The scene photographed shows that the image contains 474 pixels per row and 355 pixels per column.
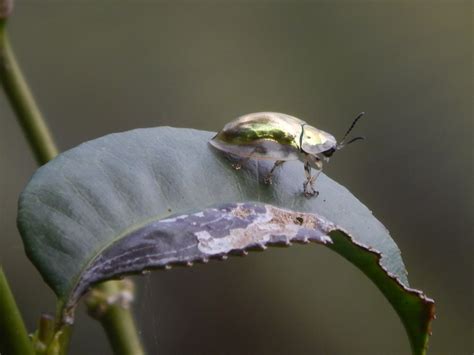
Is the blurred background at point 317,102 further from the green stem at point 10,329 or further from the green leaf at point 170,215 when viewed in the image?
the green stem at point 10,329

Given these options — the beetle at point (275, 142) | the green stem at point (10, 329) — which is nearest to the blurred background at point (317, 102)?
the beetle at point (275, 142)

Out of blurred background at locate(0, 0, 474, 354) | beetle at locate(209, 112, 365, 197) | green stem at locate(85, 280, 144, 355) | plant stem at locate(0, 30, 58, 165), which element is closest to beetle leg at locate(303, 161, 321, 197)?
beetle at locate(209, 112, 365, 197)

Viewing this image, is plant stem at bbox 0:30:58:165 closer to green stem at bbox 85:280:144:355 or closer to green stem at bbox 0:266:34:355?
green stem at bbox 85:280:144:355

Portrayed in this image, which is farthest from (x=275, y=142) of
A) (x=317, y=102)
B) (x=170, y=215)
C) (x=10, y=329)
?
(x=317, y=102)

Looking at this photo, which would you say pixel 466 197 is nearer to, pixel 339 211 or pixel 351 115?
pixel 351 115

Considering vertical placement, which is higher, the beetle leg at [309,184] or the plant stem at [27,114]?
the plant stem at [27,114]

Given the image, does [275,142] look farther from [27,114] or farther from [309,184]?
[27,114]

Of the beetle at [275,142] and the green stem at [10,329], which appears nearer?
the green stem at [10,329]
